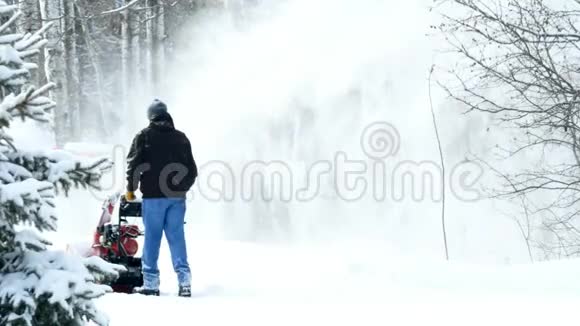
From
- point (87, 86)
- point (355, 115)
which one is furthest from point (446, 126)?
point (87, 86)

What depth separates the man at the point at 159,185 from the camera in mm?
6695

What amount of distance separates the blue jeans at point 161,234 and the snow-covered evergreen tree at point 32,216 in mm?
4011

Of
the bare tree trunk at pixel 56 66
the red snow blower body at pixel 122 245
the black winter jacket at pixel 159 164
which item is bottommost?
the red snow blower body at pixel 122 245

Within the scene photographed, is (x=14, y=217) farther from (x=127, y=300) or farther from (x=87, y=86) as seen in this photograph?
(x=87, y=86)

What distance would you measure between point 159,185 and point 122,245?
0.86m

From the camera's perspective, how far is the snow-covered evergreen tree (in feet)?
7.82

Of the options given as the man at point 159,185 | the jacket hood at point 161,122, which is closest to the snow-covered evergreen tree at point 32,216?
the man at point 159,185

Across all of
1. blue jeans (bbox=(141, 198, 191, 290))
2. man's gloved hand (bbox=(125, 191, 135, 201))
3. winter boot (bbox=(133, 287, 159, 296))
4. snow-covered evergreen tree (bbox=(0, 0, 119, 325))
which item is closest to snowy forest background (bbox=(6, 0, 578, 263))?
blue jeans (bbox=(141, 198, 191, 290))

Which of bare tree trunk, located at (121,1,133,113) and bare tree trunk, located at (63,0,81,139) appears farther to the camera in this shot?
bare tree trunk, located at (121,1,133,113)

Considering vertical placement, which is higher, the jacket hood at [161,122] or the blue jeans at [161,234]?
the jacket hood at [161,122]

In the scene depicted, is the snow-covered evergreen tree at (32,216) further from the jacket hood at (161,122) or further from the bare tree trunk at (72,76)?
the bare tree trunk at (72,76)

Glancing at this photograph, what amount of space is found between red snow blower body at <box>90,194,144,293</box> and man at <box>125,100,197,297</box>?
31 cm

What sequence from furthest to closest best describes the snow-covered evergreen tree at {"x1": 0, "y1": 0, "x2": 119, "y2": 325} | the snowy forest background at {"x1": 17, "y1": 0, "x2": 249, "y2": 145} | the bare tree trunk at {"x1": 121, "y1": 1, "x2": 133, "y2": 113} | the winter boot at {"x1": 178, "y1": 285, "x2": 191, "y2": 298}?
the bare tree trunk at {"x1": 121, "y1": 1, "x2": 133, "y2": 113} < the snowy forest background at {"x1": 17, "y1": 0, "x2": 249, "y2": 145} < the winter boot at {"x1": 178, "y1": 285, "x2": 191, "y2": 298} < the snow-covered evergreen tree at {"x1": 0, "y1": 0, "x2": 119, "y2": 325}

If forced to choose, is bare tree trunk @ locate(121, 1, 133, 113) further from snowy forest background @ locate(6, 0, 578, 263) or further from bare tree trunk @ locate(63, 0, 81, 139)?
bare tree trunk @ locate(63, 0, 81, 139)
